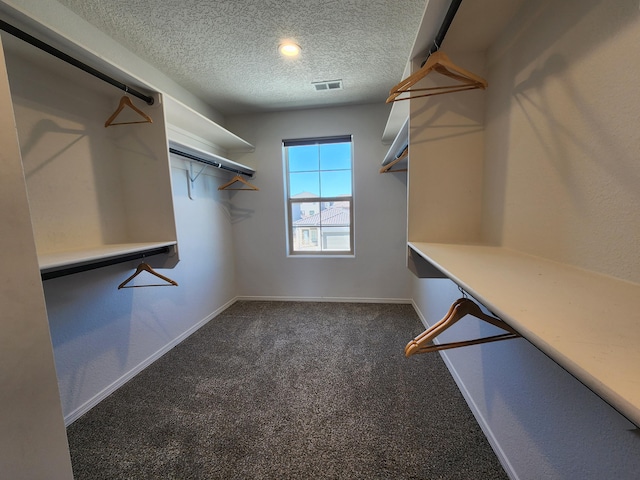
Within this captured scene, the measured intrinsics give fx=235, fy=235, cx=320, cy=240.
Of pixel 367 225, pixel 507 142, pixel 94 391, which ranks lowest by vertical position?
pixel 94 391

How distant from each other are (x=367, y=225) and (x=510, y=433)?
229 centimetres

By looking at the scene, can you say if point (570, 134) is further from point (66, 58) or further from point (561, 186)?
point (66, 58)

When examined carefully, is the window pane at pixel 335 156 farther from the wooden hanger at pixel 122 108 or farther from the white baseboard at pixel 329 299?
the wooden hanger at pixel 122 108

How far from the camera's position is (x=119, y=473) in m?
1.17

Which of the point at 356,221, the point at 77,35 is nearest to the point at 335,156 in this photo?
the point at 356,221

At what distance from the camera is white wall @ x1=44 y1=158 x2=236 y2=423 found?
145cm

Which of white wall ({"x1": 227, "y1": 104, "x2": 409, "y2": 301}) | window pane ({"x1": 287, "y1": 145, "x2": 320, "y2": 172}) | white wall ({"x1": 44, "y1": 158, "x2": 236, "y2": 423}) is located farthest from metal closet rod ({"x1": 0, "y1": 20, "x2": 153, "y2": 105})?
window pane ({"x1": 287, "y1": 145, "x2": 320, "y2": 172})

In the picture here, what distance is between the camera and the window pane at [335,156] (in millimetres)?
3129

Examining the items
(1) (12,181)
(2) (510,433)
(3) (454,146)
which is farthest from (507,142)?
(1) (12,181)

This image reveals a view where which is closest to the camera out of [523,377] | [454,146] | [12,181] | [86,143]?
[12,181]

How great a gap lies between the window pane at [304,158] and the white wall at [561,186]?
2205 millimetres

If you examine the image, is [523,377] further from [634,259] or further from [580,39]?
[580,39]

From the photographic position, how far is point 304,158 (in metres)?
3.22

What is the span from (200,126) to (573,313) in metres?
2.80
